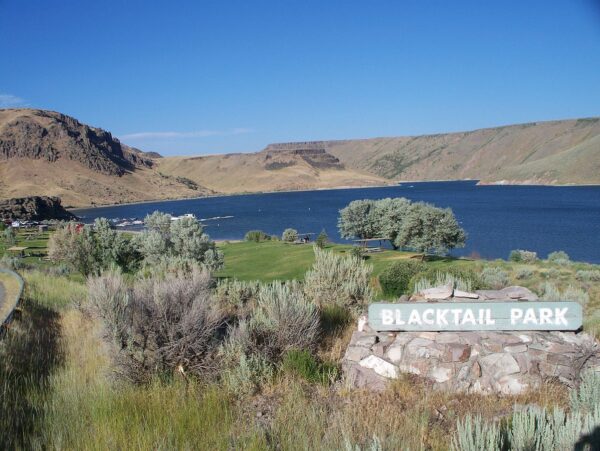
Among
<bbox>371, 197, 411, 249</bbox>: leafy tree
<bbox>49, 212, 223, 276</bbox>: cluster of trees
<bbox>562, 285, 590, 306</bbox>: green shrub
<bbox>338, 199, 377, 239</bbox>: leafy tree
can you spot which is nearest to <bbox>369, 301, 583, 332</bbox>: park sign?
<bbox>562, 285, 590, 306</bbox>: green shrub

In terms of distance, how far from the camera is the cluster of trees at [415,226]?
39812mm

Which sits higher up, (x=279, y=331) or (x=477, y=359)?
(x=279, y=331)

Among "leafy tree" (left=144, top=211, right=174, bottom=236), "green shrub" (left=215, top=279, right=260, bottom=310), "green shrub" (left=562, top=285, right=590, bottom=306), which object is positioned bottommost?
"green shrub" (left=562, top=285, right=590, bottom=306)

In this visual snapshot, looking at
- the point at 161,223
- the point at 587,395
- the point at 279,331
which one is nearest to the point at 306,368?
the point at 279,331

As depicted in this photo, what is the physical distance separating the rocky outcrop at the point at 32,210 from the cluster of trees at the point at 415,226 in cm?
8296

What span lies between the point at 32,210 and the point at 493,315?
11832cm

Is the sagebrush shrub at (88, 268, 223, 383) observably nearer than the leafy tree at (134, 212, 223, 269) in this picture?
Yes

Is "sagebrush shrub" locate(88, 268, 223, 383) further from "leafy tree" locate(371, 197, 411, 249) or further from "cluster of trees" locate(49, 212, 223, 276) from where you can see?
"leafy tree" locate(371, 197, 411, 249)

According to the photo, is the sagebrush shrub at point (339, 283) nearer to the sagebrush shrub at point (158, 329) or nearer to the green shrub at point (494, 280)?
the green shrub at point (494, 280)

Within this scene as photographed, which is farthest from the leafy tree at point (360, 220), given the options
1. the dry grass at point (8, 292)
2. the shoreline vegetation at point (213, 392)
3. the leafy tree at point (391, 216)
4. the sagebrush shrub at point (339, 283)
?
the shoreline vegetation at point (213, 392)

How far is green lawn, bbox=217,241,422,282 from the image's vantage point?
3269 centimetres

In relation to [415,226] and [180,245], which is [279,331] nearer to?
[180,245]

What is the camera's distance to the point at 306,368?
6.08 m

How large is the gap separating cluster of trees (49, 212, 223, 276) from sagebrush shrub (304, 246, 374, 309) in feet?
46.5
